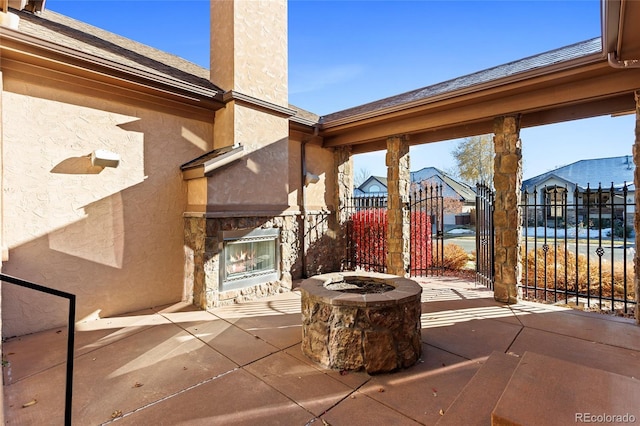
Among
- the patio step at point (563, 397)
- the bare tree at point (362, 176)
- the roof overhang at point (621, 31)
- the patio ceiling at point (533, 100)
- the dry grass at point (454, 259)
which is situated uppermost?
the bare tree at point (362, 176)

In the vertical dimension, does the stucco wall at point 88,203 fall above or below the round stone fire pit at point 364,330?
above

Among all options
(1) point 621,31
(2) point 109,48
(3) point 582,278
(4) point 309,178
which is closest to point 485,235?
(3) point 582,278

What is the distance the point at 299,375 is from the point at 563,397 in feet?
6.91

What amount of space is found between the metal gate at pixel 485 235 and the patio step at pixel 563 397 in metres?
3.96

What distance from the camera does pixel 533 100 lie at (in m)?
4.63

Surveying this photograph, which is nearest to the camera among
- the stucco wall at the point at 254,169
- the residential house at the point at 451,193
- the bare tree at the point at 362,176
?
the stucco wall at the point at 254,169

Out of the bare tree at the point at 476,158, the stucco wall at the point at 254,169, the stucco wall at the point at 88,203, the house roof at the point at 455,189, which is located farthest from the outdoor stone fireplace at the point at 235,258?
the house roof at the point at 455,189

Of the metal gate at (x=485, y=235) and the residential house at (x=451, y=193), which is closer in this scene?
the metal gate at (x=485, y=235)

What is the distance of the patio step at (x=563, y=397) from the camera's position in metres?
1.48

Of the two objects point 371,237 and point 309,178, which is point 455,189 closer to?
point 371,237

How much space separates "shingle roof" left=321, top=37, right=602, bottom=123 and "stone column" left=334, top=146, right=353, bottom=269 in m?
1.08

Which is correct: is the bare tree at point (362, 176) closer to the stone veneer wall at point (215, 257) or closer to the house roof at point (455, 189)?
the house roof at point (455, 189)

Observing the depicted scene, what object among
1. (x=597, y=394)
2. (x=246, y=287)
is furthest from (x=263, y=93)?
(x=597, y=394)

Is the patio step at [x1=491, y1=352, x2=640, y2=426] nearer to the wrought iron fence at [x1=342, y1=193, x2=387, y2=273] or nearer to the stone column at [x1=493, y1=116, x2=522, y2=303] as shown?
the stone column at [x1=493, y1=116, x2=522, y2=303]
